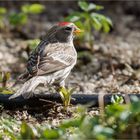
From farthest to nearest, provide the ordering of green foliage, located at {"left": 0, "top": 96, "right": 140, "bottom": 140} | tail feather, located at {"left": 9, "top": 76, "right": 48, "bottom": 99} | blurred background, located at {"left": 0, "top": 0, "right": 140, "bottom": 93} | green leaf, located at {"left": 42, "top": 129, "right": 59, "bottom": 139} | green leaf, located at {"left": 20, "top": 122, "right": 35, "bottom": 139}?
blurred background, located at {"left": 0, "top": 0, "right": 140, "bottom": 93} < tail feather, located at {"left": 9, "top": 76, "right": 48, "bottom": 99} < green leaf, located at {"left": 20, "top": 122, "right": 35, "bottom": 139} < green leaf, located at {"left": 42, "top": 129, "right": 59, "bottom": 139} < green foliage, located at {"left": 0, "top": 96, "right": 140, "bottom": 140}

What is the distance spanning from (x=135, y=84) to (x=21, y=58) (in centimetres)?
215

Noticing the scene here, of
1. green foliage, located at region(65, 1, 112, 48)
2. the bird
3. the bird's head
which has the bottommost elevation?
the bird

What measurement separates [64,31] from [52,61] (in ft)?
3.07

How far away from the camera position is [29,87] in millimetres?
6191

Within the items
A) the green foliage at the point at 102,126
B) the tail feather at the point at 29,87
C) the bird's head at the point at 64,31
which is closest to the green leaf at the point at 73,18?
the bird's head at the point at 64,31

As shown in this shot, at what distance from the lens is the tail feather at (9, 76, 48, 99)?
601 centimetres

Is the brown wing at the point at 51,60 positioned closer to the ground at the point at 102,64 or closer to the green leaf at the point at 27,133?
the ground at the point at 102,64

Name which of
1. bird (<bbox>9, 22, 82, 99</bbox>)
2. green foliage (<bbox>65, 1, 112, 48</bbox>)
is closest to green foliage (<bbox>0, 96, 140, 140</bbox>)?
bird (<bbox>9, 22, 82, 99</bbox>)

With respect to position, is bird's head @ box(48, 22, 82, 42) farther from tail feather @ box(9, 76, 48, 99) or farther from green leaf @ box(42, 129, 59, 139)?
green leaf @ box(42, 129, 59, 139)

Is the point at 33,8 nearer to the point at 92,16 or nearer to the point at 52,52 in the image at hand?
the point at 92,16

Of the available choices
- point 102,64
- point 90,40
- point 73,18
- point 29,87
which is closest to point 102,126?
point 29,87

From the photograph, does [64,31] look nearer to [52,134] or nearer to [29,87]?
[29,87]

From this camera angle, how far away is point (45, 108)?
20.6ft

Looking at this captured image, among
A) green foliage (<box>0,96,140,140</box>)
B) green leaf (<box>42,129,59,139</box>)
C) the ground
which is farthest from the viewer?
the ground
